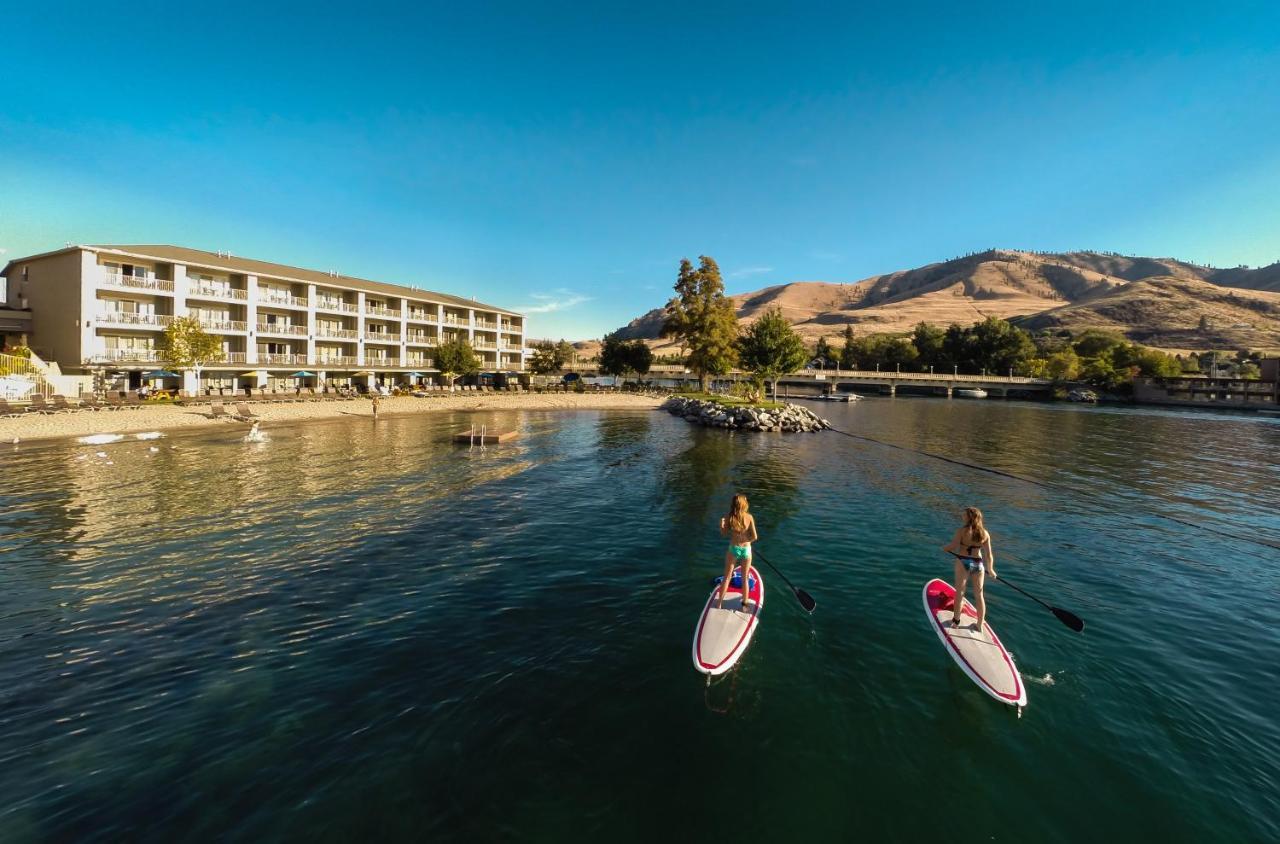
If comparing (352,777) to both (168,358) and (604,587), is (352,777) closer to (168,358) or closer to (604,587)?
(604,587)

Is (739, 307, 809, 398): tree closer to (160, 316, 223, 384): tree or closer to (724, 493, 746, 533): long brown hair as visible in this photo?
(724, 493, 746, 533): long brown hair

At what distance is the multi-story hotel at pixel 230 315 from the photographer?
174ft

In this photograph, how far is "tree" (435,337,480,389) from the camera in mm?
81062

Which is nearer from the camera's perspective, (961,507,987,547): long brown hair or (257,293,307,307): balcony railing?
(961,507,987,547): long brown hair

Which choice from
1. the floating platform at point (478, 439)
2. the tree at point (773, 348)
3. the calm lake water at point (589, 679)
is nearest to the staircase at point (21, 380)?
the calm lake water at point (589, 679)

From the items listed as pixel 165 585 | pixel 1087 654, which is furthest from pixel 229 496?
pixel 1087 654

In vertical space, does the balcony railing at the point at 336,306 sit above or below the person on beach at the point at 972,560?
above

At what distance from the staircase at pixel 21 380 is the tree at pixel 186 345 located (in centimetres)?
916

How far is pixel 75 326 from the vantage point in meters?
52.1

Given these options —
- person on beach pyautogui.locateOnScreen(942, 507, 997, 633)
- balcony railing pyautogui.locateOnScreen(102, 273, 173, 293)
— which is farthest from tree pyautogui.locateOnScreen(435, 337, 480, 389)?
person on beach pyautogui.locateOnScreen(942, 507, 997, 633)

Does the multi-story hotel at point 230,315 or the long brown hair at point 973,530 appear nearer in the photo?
the long brown hair at point 973,530

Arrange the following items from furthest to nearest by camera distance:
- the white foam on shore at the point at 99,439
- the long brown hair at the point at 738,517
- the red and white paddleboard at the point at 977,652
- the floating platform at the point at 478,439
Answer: the floating platform at the point at 478,439, the white foam on shore at the point at 99,439, the long brown hair at the point at 738,517, the red and white paddleboard at the point at 977,652

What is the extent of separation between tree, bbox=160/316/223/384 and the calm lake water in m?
37.2

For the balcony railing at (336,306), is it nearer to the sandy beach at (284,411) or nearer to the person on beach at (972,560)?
the sandy beach at (284,411)
